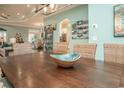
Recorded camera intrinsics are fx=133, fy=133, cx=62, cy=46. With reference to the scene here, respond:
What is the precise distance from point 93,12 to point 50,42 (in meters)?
3.01

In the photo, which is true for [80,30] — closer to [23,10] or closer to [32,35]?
[23,10]

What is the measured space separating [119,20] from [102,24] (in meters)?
0.44

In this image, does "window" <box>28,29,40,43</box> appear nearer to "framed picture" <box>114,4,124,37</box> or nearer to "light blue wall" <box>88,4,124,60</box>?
"light blue wall" <box>88,4,124,60</box>

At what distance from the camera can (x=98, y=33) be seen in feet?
10.7

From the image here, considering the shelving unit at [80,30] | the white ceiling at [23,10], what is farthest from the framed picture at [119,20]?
the white ceiling at [23,10]

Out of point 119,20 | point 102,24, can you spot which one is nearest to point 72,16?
point 102,24

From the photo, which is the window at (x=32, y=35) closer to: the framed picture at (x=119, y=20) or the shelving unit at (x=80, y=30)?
the shelving unit at (x=80, y=30)

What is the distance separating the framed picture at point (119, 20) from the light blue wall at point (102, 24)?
0.10m

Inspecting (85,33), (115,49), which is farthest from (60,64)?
(85,33)

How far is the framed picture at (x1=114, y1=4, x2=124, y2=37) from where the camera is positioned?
9.04ft

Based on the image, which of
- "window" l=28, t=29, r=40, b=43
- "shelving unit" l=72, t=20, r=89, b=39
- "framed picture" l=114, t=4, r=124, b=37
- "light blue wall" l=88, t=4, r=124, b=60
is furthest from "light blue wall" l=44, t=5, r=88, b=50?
"window" l=28, t=29, r=40, b=43

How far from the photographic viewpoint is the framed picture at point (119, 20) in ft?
9.04

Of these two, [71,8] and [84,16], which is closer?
[84,16]
